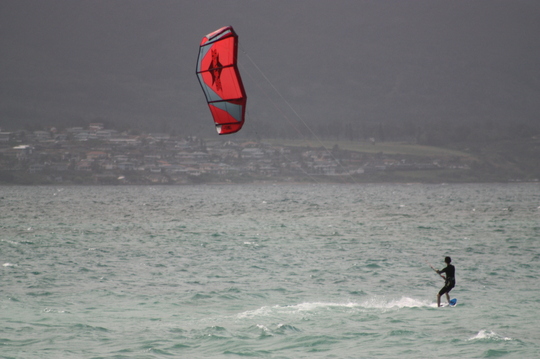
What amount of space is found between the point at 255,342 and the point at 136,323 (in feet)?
13.5

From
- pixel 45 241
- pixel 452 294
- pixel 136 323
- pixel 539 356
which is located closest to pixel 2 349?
pixel 136 323

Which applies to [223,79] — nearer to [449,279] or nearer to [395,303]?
[395,303]

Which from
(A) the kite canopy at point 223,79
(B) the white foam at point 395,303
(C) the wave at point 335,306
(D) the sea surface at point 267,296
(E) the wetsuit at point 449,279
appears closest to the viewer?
(D) the sea surface at point 267,296

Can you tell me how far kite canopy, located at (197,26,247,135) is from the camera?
65.6 ft

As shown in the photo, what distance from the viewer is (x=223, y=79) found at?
20.5 metres

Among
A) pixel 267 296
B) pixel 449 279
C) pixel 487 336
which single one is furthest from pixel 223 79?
pixel 487 336

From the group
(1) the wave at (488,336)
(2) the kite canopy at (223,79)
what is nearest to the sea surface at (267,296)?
(1) the wave at (488,336)

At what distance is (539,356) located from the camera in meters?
15.9

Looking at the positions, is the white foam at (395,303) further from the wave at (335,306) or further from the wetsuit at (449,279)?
the wetsuit at (449,279)

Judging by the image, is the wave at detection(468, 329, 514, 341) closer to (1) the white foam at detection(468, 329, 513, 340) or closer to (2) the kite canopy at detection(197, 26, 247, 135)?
(1) the white foam at detection(468, 329, 513, 340)

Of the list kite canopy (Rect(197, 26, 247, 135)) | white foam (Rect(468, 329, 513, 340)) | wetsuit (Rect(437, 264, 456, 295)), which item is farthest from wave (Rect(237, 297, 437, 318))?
kite canopy (Rect(197, 26, 247, 135))

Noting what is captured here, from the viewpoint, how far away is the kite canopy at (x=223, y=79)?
65.6 feet

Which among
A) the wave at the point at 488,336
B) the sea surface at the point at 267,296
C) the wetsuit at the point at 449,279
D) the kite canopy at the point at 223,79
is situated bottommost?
the sea surface at the point at 267,296

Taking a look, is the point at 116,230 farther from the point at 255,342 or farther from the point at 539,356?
the point at 539,356
